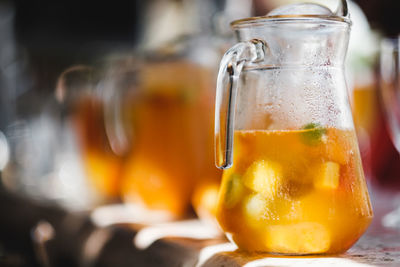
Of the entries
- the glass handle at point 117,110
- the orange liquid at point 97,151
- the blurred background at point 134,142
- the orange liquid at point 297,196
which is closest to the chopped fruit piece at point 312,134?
the orange liquid at point 297,196

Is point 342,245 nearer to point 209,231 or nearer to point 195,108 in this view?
point 209,231

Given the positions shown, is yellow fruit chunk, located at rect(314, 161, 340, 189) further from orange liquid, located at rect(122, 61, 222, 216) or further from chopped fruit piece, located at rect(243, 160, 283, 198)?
orange liquid, located at rect(122, 61, 222, 216)

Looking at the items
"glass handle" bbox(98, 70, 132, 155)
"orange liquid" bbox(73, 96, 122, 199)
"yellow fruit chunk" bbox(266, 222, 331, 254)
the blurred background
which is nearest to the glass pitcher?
"yellow fruit chunk" bbox(266, 222, 331, 254)

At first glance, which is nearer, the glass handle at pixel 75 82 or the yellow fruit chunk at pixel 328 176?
the yellow fruit chunk at pixel 328 176

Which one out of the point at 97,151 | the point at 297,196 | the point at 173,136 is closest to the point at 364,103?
the point at 173,136

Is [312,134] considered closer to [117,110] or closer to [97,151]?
[117,110]

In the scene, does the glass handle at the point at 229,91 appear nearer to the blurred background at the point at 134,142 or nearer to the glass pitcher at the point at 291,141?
the glass pitcher at the point at 291,141
